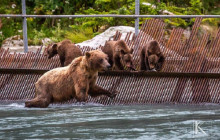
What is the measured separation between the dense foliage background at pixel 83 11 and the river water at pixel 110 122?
677 cm

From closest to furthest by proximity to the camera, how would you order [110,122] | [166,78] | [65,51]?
1. [110,122]
2. [166,78]
3. [65,51]

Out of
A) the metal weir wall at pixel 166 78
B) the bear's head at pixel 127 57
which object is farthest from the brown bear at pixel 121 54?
the metal weir wall at pixel 166 78

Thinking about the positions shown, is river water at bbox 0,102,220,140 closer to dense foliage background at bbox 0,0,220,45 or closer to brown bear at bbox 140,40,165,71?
brown bear at bbox 140,40,165,71

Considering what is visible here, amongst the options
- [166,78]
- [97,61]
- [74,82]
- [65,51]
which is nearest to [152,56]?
[166,78]

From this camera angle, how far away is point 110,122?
9.11 metres

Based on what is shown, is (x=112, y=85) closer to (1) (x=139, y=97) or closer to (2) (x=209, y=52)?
(1) (x=139, y=97)

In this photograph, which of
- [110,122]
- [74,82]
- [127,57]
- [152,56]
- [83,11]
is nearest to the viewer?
[110,122]

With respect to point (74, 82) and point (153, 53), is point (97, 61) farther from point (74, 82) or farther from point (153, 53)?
point (153, 53)

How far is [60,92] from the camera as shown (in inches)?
420

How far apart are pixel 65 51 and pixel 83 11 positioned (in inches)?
351

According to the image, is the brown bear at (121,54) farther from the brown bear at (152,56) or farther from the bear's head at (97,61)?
the bear's head at (97,61)

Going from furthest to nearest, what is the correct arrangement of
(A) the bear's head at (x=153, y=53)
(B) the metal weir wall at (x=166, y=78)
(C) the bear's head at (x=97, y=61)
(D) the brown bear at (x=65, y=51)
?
(D) the brown bear at (x=65, y=51) → (B) the metal weir wall at (x=166, y=78) → (A) the bear's head at (x=153, y=53) → (C) the bear's head at (x=97, y=61)

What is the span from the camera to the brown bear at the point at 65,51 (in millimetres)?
11701

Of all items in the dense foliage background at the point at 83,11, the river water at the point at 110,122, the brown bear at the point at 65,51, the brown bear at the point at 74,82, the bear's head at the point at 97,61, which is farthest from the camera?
the dense foliage background at the point at 83,11
